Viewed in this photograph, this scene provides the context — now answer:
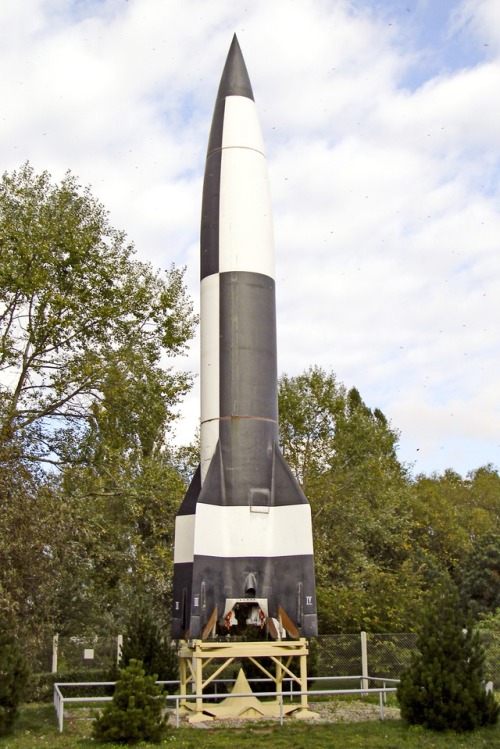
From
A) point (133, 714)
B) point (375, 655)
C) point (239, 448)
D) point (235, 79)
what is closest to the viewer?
point (133, 714)

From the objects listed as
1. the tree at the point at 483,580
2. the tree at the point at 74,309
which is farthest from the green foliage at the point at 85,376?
the tree at the point at 483,580

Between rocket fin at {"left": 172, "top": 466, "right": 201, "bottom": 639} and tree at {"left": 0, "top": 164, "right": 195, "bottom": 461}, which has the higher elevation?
tree at {"left": 0, "top": 164, "right": 195, "bottom": 461}

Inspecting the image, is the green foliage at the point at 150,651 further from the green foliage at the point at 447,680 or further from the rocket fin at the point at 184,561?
the green foliage at the point at 447,680

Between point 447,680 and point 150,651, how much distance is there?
6.58 metres

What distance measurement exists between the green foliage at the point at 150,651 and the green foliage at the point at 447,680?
560cm

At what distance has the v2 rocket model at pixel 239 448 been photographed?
12555 mm

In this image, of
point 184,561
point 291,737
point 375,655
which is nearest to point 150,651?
point 184,561

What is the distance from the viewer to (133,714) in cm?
937

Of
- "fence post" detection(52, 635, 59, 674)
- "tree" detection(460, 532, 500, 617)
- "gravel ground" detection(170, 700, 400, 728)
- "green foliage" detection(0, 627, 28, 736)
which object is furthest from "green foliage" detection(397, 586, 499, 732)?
"tree" detection(460, 532, 500, 617)

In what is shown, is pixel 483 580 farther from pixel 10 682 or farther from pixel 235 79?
pixel 10 682

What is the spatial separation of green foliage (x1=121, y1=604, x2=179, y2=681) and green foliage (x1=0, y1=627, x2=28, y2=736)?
124 inches

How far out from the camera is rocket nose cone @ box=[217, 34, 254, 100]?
15789 mm

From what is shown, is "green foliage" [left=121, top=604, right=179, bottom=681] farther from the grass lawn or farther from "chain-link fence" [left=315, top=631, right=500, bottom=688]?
"chain-link fence" [left=315, top=631, right=500, bottom=688]

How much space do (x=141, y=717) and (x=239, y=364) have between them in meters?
6.16
